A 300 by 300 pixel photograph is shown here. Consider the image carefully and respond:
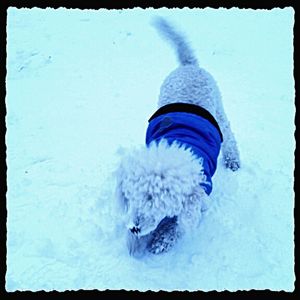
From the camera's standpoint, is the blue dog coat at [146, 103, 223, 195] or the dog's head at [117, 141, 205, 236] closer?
the dog's head at [117, 141, 205, 236]

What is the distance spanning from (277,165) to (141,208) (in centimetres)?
131

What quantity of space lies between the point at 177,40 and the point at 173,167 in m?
1.37

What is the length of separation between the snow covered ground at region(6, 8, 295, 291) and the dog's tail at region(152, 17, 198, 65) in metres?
0.08

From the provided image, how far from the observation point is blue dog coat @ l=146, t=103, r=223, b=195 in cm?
186

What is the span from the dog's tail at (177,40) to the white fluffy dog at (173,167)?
0.05 feet

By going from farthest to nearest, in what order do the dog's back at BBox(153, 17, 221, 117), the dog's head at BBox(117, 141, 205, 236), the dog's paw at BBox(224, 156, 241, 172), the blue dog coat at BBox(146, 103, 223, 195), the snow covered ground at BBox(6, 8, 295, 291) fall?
the dog's paw at BBox(224, 156, 241, 172) < the dog's back at BBox(153, 17, 221, 117) < the blue dog coat at BBox(146, 103, 223, 195) < the snow covered ground at BBox(6, 8, 295, 291) < the dog's head at BBox(117, 141, 205, 236)

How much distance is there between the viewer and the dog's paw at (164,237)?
1.81 meters

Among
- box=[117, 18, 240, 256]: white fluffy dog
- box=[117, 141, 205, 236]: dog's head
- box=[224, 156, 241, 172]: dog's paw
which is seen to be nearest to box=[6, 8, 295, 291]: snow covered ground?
box=[224, 156, 241, 172]: dog's paw

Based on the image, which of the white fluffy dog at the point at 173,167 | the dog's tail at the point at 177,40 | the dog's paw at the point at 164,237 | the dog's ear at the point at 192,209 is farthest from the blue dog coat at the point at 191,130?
the dog's tail at the point at 177,40

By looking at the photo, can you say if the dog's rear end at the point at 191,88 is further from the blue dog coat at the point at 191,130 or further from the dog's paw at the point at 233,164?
the blue dog coat at the point at 191,130

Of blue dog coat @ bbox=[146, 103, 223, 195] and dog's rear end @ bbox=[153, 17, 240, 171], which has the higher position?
dog's rear end @ bbox=[153, 17, 240, 171]

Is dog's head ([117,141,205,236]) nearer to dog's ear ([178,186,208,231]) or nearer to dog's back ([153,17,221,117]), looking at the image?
dog's ear ([178,186,208,231])

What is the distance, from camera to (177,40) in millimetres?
2568

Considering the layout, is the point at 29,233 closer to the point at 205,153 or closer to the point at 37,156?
the point at 37,156
